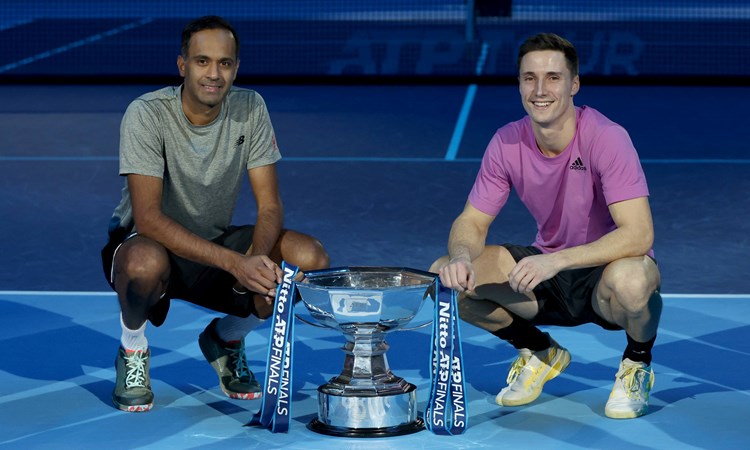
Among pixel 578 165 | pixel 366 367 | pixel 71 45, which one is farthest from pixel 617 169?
pixel 71 45

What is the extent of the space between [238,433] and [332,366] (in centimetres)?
86

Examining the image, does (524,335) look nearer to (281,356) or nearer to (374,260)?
(281,356)

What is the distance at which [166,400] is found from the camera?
15.5 feet

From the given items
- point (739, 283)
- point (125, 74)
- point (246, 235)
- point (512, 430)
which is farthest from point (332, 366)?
point (125, 74)

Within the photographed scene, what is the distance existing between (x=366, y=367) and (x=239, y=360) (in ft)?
2.05

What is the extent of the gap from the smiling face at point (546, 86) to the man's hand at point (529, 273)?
47 cm

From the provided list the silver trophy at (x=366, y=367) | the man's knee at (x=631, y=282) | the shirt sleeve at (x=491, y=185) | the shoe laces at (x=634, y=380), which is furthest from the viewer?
the shirt sleeve at (x=491, y=185)

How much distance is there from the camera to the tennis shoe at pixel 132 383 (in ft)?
15.0

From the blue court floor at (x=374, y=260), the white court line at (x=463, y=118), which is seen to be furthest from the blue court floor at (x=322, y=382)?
the white court line at (x=463, y=118)

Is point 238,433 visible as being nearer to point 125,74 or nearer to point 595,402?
point 595,402

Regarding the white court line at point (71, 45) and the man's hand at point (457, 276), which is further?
the white court line at point (71, 45)

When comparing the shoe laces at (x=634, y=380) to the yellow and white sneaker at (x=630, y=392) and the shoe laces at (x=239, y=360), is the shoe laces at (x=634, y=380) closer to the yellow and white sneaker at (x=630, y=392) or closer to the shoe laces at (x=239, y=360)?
the yellow and white sneaker at (x=630, y=392)

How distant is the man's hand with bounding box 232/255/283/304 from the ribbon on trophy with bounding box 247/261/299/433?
0.09m

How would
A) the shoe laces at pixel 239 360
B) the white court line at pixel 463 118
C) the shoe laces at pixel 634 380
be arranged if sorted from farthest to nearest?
the white court line at pixel 463 118, the shoe laces at pixel 239 360, the shoe laces at pixel 634 380
